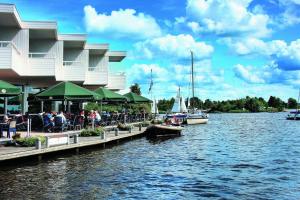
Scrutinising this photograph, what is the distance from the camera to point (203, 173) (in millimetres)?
22109

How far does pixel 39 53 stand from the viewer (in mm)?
38312

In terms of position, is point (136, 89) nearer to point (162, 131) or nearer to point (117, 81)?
point (117, 81)

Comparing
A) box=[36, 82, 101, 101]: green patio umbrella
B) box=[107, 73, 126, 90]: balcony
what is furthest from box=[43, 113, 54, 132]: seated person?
box=[107, 73, 126, 90]: balcony

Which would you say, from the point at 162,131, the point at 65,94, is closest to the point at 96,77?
the point at 162,131

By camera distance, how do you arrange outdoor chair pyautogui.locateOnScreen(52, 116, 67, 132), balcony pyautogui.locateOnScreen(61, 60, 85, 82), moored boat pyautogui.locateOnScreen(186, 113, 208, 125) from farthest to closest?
moored boat pyautogui.locateOnScreen(186, 113, 208, 125) → balcony pyautogui.locateOnScreen(61, 60, 85, 82) → outdoor chair pyautogui.locateOnScreen(52, 116, 67, 132)

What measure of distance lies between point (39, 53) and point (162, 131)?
13.4 m

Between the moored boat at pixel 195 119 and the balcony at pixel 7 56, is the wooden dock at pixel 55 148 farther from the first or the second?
the moored boat at pixel 195 119

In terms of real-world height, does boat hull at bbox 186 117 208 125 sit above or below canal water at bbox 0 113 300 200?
above

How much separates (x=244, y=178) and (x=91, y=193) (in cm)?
746

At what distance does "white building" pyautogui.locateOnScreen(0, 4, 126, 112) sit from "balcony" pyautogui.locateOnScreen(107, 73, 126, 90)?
5.16 m

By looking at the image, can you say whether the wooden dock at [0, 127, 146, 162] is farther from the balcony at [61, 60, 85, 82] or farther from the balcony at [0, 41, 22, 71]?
the balcony at [61, 60, 85, 82]

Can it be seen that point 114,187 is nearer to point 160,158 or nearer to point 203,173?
point 203,173

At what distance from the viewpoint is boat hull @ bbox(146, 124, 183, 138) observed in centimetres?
4253

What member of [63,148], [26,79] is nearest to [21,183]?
[63,148]
